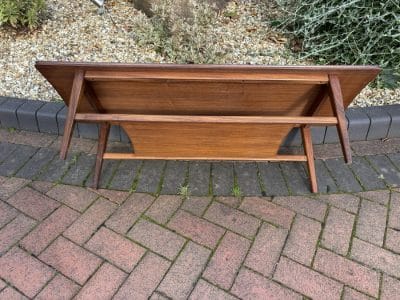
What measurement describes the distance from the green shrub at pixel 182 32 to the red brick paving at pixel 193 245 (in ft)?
4.36

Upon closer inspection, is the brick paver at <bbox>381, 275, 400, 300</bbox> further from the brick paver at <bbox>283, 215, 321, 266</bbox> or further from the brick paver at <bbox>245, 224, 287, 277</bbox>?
the brick paver at <bbox>245, 224, 287, 277</bbox>

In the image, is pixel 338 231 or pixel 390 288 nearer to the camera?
pixel 390 288

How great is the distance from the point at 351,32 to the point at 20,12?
9.77 feet

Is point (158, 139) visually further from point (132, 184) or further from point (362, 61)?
point (362, 61)

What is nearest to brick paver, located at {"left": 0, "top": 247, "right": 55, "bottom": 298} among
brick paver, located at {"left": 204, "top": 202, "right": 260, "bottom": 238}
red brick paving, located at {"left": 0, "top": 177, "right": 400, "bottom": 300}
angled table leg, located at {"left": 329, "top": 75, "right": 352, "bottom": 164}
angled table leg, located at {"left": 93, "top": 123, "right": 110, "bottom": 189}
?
red brick paving, located at {"left": 0, "top": 177, "right": 400, "bottom": 300}

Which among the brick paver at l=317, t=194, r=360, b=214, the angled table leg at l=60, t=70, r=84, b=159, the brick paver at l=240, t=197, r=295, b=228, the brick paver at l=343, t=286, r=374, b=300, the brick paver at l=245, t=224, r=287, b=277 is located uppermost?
the angled table leg at l=60, t=70, r=84, b=159

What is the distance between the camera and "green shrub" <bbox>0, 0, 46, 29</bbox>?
11.0ft

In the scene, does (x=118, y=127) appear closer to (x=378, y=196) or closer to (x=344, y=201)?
(x=344, y=201)

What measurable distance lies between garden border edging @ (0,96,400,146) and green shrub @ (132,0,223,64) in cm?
90

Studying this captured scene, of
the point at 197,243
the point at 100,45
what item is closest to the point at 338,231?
the point at 197,243

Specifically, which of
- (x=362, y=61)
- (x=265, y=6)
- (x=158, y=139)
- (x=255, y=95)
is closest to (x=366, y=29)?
(x=362, y=61)

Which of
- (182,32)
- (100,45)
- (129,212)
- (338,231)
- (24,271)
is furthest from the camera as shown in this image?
(100,45)

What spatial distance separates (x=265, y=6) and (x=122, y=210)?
272 cm

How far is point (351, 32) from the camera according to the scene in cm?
302
